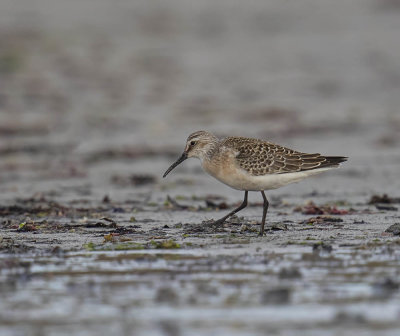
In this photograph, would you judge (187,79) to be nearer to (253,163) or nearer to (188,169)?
(188,169)

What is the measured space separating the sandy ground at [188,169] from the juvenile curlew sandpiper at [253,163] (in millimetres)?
508

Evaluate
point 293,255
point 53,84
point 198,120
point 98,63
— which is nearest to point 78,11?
point 98,63

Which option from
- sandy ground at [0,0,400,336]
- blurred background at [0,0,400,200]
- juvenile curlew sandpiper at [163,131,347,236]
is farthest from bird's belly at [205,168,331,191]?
blurred background at [0,0,400,200]

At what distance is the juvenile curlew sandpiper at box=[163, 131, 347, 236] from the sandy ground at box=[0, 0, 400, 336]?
1.67 feet

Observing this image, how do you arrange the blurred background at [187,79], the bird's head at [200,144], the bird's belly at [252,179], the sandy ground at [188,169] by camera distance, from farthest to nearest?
the blurred background at [187,79] → the bird's head at [200,144] → the bird's belly at [252,179] → the sandy ground at [188,169]

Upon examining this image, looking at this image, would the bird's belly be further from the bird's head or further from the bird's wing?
the bird's head

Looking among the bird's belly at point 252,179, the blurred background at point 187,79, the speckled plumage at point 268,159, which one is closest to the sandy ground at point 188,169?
the blurred background at point 187,79

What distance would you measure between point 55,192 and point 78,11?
14.8 m

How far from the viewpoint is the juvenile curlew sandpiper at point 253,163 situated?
32.2ft

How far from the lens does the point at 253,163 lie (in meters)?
9.84

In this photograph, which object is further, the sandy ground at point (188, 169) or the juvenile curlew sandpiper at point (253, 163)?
the juvenile curlew sandpiper at point (253, 163)

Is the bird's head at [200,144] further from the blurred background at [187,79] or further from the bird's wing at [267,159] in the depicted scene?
the blurred background at [187,79]

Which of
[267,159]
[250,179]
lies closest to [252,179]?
[250,179]

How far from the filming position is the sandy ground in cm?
678
